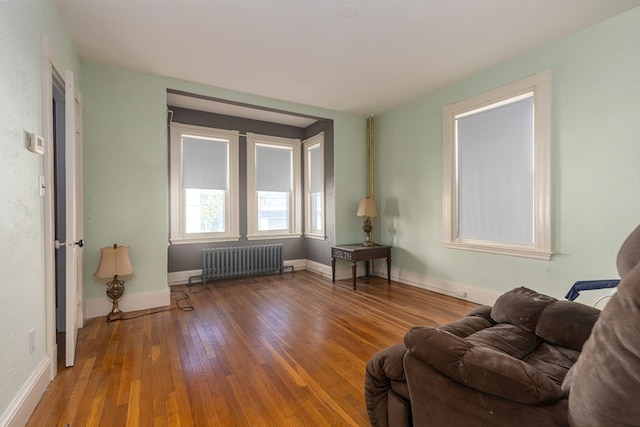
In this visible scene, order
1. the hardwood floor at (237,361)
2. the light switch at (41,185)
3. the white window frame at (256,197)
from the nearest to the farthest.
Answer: the hardwood floor at (237,361) → the light switch at (41,185) → the white window frame at (256,197)

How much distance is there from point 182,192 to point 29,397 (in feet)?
11.9

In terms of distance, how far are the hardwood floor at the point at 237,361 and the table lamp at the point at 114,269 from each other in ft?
0.64

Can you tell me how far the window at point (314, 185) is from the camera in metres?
5.49

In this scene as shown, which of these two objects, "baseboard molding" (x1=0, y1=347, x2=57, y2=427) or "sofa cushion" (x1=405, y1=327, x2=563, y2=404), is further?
"baseboard molding" (x1=0, y1=347, x2=57, y2=427)

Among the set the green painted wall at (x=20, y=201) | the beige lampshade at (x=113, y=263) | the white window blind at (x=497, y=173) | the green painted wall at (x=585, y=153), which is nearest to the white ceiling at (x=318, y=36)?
the green painted wall at (x=585, y=153)

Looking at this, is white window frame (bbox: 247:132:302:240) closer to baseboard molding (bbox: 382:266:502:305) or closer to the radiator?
the radiator

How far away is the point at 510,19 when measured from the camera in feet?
8.71

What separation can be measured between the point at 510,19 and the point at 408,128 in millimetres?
2119

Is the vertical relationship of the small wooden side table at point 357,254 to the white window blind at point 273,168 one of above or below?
below

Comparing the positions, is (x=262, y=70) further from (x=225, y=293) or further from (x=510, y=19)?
(x=225, y=293)

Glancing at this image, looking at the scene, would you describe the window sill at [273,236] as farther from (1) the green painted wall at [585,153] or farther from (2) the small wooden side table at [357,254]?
(1) the green painted wall at [585,153]

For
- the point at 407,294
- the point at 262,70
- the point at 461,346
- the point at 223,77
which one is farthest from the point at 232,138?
the point at 461,346

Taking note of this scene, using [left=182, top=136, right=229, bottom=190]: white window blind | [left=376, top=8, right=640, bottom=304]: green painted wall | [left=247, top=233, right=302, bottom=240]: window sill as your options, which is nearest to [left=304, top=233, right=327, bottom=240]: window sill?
[left=247, top=233, right=302, bottom=240]: window sill

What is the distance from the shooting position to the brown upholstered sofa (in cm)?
75
